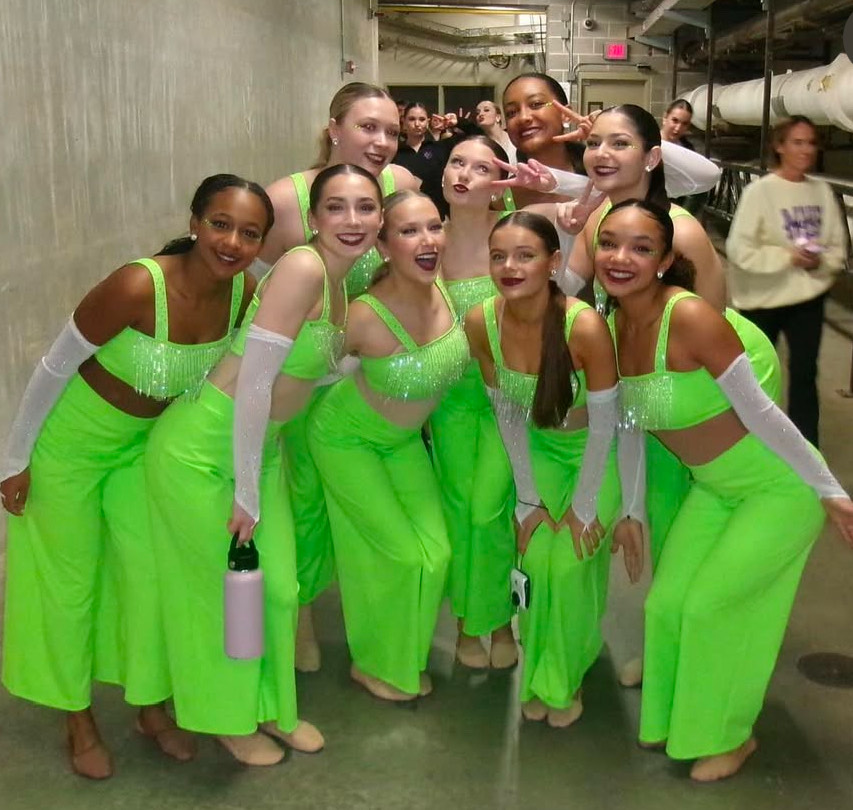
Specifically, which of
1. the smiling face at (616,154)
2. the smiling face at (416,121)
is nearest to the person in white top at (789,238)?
the smiling face at (616,154)

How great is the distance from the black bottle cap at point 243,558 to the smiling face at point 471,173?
1046 millimetres

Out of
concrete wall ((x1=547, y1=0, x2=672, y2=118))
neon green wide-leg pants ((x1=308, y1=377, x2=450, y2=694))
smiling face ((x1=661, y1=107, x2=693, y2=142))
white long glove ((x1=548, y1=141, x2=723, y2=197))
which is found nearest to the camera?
neon green wide-leg pants ((x1=308, y1=377, x2=450, y2=694))

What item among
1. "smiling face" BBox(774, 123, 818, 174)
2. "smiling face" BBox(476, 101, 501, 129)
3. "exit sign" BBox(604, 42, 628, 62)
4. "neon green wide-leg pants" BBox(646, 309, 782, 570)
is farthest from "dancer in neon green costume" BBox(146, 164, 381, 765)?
"exit sign" BBox(604, 42, 628, 62)

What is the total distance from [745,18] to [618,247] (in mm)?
8801

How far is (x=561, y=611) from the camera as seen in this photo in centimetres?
221

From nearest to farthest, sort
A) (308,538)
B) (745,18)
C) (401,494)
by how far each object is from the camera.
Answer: (401,494) < (308,538) < (745,18)

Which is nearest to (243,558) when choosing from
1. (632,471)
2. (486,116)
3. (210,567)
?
(210,567)

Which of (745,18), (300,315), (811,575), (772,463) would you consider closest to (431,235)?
(300,315)

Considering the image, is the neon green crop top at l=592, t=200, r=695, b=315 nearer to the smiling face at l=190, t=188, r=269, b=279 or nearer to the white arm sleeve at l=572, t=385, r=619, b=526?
the white arm sleeve at l=572, t=385, r=619, b=526

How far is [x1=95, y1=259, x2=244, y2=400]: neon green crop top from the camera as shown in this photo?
6.12 feet

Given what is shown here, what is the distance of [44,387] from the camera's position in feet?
6.26

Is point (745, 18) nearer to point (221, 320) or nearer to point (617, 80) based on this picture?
point (617, 80)

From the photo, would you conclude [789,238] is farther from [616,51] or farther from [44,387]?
[616,51]

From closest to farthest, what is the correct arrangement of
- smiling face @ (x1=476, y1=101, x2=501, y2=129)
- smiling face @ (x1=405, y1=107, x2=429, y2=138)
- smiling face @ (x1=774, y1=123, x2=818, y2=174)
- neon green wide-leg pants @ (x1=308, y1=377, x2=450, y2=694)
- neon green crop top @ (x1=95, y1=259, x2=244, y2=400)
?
neon green crop top @ (x1=95, y1=259, x2=244, y2=400) < neon green wide-leg pants @ (x1=308, y1=377, x2=450, y2=694) < smiling face @ (x1=774, y1=123, x2=818, y2=174) < smiling face @ (x1=476, y1=101, x2=501, y2=129) < smiling face @ (x1=405, y1=107, x2=429, y2=138)
